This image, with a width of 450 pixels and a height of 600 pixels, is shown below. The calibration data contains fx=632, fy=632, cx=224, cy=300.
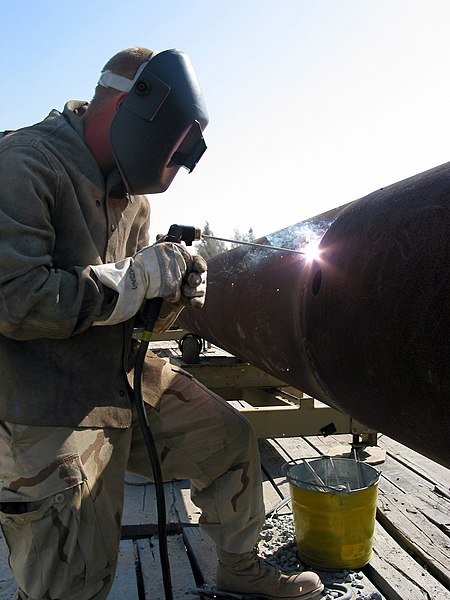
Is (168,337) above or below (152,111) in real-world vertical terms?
below

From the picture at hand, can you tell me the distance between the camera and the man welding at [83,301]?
195 cm

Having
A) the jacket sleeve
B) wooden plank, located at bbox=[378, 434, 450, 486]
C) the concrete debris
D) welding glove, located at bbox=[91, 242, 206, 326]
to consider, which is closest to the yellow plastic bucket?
the concrete debris

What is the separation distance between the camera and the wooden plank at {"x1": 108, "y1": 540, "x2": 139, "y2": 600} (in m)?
2.67

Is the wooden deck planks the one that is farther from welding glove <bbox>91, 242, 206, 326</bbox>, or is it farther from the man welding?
welding glove <bbox>91, 242, 206, 326</bbox>

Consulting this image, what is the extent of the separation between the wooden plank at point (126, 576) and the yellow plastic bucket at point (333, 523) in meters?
0.78

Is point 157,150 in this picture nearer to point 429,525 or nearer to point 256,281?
point 256,281

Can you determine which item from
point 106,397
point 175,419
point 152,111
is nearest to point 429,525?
point 175,419

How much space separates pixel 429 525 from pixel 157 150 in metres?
2.37

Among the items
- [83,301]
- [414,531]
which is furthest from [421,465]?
[83,301]

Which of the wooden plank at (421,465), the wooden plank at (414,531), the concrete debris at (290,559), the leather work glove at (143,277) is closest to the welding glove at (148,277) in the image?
the leather work glove at (143,277)

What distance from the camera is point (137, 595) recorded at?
Answer: 2.66 metres

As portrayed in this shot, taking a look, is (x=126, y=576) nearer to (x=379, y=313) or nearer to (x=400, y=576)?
(x=400, y=576)

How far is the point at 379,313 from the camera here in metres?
1.48

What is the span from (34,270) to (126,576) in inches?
63.4
